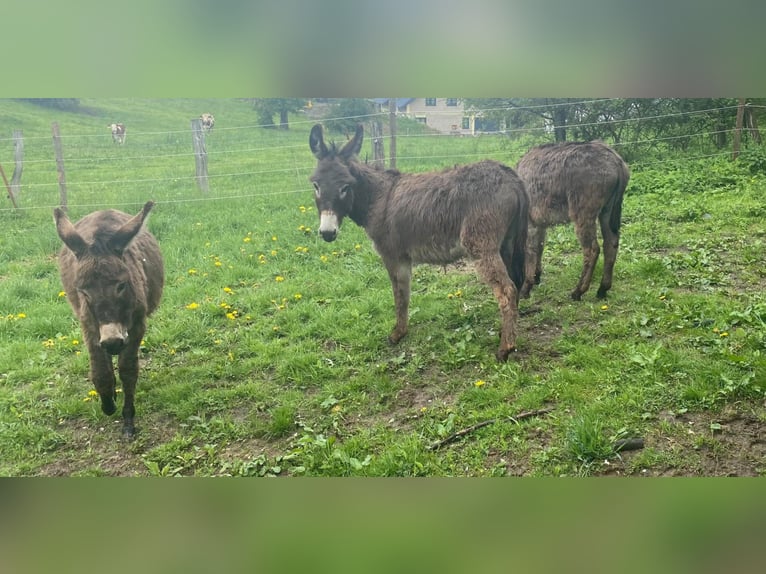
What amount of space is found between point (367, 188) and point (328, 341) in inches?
37.4

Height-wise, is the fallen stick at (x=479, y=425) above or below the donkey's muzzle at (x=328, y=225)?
below

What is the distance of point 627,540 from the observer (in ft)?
5.71

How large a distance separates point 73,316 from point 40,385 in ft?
1.18

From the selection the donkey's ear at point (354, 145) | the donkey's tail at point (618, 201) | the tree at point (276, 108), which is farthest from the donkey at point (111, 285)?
the donkey's tail at point (618, 201)

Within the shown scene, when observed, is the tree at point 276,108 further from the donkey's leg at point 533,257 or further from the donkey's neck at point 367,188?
the donkey's leg at point 533,257

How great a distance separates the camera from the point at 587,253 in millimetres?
3211

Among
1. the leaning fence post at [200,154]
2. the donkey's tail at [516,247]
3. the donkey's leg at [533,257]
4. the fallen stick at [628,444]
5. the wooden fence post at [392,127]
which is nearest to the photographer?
the wooden fence post at [392,127]

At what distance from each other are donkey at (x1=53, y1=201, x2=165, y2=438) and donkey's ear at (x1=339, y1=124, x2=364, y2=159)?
1050 millimetres

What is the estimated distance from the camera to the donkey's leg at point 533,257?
3.20 metres

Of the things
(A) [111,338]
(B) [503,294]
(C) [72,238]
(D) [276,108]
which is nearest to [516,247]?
(B) [503,294]

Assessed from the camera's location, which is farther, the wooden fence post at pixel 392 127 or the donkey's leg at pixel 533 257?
the donkey's leg at pixel 533 257

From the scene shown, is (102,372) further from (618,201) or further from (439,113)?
(618,201)

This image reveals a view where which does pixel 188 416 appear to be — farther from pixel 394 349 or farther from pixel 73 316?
pixel 394 349

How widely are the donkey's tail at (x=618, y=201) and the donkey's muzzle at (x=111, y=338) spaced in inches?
106
